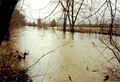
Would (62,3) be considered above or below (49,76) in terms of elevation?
above

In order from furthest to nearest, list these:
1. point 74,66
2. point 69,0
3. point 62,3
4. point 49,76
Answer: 1. point 74,66
2. point 49,76
3. point 69,0
4. point 62,3

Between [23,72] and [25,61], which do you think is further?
[25,61]

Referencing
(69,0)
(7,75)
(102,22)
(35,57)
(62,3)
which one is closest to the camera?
(62,3)

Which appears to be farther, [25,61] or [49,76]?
[25,61]

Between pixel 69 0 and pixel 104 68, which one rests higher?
pixel 69 0

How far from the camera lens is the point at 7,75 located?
22.1 ft

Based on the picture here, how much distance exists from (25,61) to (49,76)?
7.17 feet

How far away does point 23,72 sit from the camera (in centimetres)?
718

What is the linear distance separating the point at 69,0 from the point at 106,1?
67 cm

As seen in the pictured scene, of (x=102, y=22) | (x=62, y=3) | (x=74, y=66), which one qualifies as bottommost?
(x=74, y=66)

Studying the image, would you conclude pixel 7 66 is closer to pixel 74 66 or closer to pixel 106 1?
pixel 74 66

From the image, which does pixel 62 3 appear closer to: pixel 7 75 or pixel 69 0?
pixel 69 0

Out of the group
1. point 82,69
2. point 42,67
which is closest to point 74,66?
point 82,69

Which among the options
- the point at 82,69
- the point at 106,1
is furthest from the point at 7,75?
the point at 106,1
